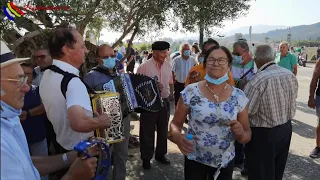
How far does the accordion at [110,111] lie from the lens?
96.8 inches

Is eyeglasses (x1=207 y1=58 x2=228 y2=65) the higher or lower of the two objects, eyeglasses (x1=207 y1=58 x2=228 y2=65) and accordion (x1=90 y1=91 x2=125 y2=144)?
the higher

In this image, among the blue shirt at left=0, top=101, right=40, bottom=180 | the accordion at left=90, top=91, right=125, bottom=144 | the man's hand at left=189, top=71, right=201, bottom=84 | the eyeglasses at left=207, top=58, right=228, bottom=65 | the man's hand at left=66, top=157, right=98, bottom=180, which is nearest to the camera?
the blue shirt at left=0, top=101, right=40, bottom=180

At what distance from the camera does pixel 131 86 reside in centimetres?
353

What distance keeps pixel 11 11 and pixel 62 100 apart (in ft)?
6.04

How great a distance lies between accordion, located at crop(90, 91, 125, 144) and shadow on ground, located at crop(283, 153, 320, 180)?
121 inches

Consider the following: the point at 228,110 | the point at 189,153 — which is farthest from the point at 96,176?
the point at 228,110

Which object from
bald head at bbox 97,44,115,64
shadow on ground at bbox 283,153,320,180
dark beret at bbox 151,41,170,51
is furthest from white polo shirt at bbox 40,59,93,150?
shadow on ground at bbox 283,153,320,180

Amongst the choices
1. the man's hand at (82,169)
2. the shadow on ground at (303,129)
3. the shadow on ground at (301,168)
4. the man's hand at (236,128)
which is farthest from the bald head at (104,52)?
the shadow on ground at (303,129)

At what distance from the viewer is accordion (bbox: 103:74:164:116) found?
335 cm

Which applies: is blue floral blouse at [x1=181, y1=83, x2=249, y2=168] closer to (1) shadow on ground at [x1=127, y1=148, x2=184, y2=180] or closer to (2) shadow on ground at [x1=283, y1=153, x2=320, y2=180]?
(1) shadow on ground at [x1=127, y1=148, x2=184, y2=180]

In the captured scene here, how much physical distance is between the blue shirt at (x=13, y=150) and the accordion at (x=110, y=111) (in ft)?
2.88

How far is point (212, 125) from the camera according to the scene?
268 cm

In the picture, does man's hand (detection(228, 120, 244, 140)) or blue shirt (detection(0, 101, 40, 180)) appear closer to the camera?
blue shirt (detection(0, 101, 40, 180))

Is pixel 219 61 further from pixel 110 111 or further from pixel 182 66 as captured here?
pixel 182 66
